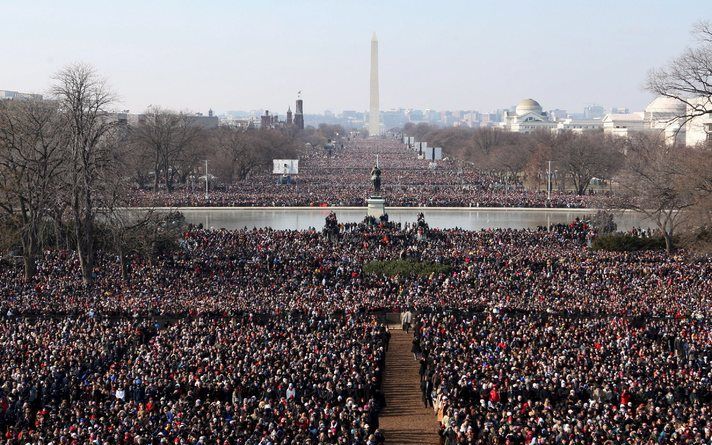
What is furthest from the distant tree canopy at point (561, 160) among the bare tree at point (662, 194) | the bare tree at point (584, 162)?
the bare tree at point (662, 194)

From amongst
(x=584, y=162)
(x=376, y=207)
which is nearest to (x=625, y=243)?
(x=376, y=207)

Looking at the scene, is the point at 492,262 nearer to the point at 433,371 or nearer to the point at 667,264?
the point at 667,264

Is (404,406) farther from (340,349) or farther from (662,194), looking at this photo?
(662,194)

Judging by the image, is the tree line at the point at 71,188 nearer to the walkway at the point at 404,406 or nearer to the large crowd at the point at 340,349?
the large crowd at the point at 340,349

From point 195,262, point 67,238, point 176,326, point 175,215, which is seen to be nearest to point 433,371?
point 176,326

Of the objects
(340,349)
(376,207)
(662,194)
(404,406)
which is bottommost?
(404,406)

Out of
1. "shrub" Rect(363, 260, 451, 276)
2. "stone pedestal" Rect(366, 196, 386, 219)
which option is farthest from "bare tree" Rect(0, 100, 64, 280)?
"stone pedestal" Rect(366, 196, 386, 219)
